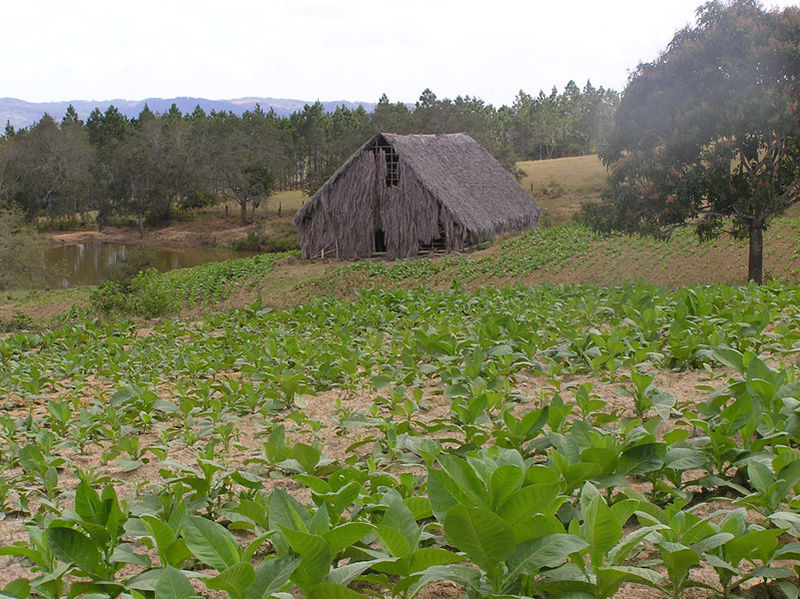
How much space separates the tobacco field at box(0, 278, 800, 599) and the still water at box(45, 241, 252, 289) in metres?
34.4

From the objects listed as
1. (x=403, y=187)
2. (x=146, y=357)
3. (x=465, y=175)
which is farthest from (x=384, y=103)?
(x=146, y=357)

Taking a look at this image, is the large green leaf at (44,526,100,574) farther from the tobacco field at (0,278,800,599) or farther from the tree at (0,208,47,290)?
the tree at (0,208,47,290)

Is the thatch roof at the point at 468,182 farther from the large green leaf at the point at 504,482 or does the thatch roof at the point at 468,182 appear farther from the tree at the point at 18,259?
the large green leaf at the point at 504,482

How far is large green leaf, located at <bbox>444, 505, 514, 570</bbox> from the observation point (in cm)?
190

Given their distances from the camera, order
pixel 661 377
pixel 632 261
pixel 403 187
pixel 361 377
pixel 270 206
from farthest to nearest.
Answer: pixel 270 206 → pixel 403 187 → pixel 632 261 → pixel 361 377 → pixel 661 377

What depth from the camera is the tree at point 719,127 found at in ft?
56.2

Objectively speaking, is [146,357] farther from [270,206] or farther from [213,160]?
[270,206]

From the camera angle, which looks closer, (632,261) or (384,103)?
(632,261)

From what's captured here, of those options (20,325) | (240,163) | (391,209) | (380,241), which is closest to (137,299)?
(20,325)

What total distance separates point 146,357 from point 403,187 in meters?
23.0

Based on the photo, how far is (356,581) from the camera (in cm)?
248

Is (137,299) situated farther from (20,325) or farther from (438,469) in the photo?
(438,469)

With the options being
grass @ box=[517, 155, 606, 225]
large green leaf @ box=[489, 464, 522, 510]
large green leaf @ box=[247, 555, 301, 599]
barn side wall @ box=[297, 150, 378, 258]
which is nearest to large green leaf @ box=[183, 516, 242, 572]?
large green leaf @ box=[247, 555, 301, 599]

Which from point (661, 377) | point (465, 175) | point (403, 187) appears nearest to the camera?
point (661, 377)
